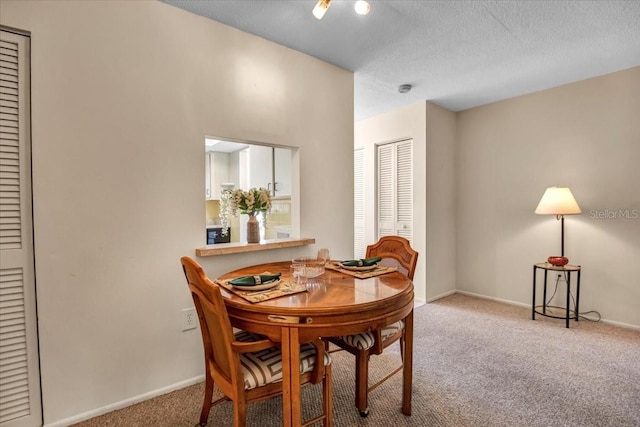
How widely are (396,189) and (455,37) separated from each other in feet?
6.90

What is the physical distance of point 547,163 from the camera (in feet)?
11.7

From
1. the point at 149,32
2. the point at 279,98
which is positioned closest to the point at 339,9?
the point at 279,98

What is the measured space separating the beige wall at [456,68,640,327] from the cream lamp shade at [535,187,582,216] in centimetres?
36

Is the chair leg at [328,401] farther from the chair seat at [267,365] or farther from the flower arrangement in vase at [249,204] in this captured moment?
the flower arrangement in vase at [249,204]

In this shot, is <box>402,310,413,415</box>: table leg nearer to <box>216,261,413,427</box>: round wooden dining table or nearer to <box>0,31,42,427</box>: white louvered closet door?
<box>216,261,413,427</box>: round wooden dining table

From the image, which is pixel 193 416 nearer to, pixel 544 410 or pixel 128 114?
pixel 128 114

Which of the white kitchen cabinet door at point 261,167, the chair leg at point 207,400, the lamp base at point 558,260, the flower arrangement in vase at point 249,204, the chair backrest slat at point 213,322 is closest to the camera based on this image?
the chair backrest slat at point 213,322

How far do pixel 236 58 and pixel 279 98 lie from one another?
1.40 ft

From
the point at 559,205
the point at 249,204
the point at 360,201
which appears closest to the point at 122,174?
the point at 249,204

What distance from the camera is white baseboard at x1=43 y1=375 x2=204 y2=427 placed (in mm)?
1745

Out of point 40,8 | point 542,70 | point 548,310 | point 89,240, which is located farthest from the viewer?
point 548,310

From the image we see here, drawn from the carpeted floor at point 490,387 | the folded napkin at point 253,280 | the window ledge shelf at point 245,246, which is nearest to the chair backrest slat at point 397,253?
the window ledge shelf at point 245,246

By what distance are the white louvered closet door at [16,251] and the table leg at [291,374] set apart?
4.65 ft

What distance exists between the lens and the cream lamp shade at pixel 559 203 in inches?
121
